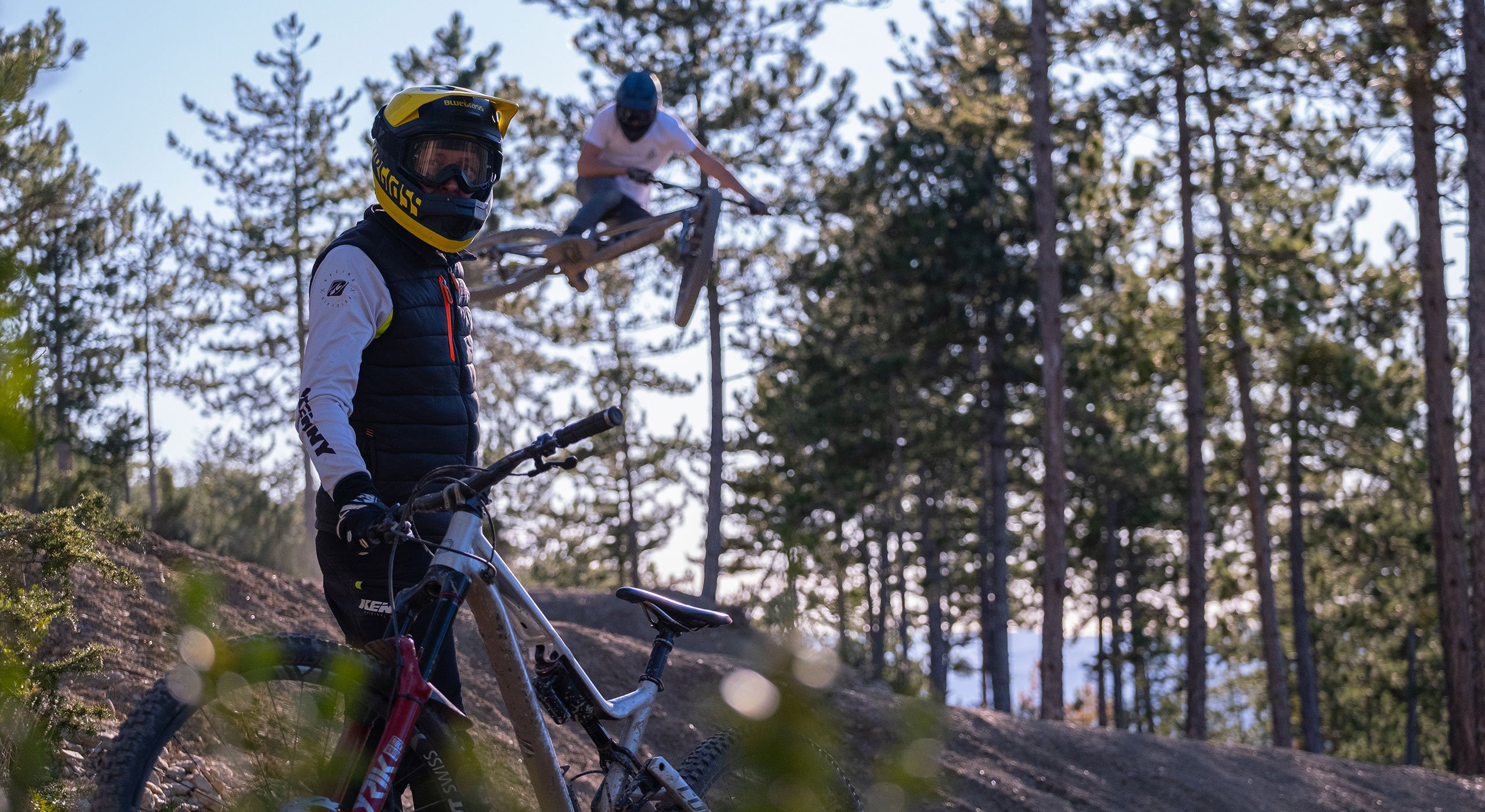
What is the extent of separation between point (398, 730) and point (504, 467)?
0.65 metres

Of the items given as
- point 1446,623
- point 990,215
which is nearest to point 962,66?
point 990,215

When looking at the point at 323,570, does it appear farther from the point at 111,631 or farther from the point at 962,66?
the point at 962,66

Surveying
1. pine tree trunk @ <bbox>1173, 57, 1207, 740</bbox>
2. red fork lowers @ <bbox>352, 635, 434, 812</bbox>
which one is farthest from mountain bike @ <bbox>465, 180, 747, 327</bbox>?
pine tree trunk @ <bbox>1173, 57, 1207, 740</bbox>

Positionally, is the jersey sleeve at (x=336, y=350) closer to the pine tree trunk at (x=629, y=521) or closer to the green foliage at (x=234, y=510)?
the green foliage at (x=234, y=510)

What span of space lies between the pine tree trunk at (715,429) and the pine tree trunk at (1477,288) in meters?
11.2

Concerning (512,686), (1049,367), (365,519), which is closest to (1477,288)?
(1049,367)

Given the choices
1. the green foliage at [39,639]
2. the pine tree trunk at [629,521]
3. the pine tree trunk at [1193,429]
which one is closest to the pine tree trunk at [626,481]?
the pine tree trunk at [629,521]

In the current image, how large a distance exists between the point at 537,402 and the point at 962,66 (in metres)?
15.5

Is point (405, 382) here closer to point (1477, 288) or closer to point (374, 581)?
point (374, 581)

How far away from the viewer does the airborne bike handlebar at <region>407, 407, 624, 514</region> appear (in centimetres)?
289

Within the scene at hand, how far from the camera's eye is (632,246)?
944 cm

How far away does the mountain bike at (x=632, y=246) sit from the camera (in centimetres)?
938

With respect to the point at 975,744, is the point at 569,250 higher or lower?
higher

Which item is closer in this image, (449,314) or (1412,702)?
(449,314)
